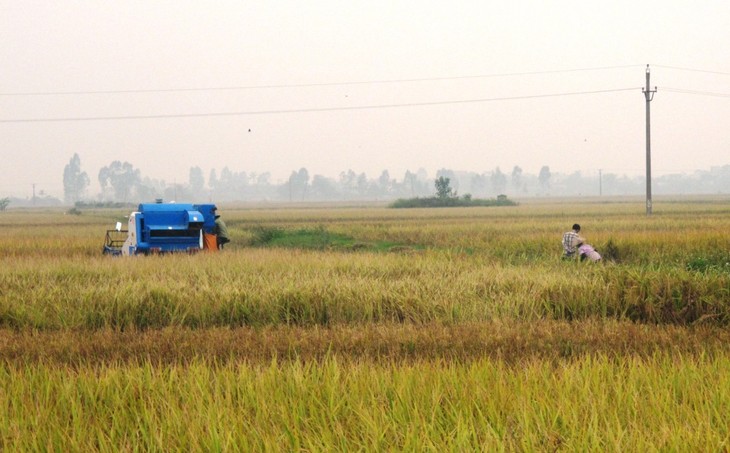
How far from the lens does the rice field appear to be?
14.6 feet

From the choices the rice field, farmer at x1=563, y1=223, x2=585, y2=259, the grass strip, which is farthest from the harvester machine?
the grass strip

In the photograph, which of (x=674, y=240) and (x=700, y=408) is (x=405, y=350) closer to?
(x=700, y=408)

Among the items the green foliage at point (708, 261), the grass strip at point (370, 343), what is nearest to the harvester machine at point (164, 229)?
the grass strip at point (370, 343)

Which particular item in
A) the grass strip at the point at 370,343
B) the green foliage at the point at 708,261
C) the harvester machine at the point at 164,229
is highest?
the harvester machine at the point at 164,229

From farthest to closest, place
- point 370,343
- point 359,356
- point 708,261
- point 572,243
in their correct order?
point 708,261 → point 572,243 → point 370,343 → point 359,356

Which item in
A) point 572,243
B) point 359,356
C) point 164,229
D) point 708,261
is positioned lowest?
point 708,261

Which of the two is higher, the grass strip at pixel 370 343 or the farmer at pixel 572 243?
the farmer at pixel 572 243

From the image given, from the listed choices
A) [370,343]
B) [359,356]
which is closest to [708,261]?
[370,343]

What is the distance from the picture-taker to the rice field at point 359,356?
14.6ft

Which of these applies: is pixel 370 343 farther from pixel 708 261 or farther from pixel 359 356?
pixel 708 261

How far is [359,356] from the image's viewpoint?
24.4 ft

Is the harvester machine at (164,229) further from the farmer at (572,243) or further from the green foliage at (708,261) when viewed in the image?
the green foliage at (708,261)

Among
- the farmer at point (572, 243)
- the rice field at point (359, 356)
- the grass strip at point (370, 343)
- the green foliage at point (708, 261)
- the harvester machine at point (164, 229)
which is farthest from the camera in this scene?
the harvester machine at point (164, 229)

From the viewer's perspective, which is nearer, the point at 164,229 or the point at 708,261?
the point at 708,261
